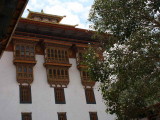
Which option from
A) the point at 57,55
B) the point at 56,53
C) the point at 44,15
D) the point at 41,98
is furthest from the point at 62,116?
the point at 44,15

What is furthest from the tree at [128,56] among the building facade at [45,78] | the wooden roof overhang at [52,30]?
the wooden roof overhang at [52,30]

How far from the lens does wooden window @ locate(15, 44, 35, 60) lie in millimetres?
20000

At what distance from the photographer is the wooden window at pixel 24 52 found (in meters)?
20.0

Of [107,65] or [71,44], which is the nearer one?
[107,65]

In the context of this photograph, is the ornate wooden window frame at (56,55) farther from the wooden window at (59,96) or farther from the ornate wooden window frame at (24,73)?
the wooden window at (59,96)

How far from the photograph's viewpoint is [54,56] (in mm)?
21719

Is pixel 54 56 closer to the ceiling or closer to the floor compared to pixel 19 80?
closer to the ceiling

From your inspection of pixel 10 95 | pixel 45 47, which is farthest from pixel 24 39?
pixel 10 95

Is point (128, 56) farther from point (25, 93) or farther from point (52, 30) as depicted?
point (52, 30)

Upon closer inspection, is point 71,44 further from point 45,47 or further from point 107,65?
point 107,65

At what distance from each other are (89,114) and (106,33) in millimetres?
11884

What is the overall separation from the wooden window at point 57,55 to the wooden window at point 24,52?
59.8 inches

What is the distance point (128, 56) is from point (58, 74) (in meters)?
12.3

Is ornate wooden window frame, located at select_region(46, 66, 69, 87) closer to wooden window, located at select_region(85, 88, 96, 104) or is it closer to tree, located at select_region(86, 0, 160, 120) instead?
wooden window, located at select_region(85, 88, 96, 104)
